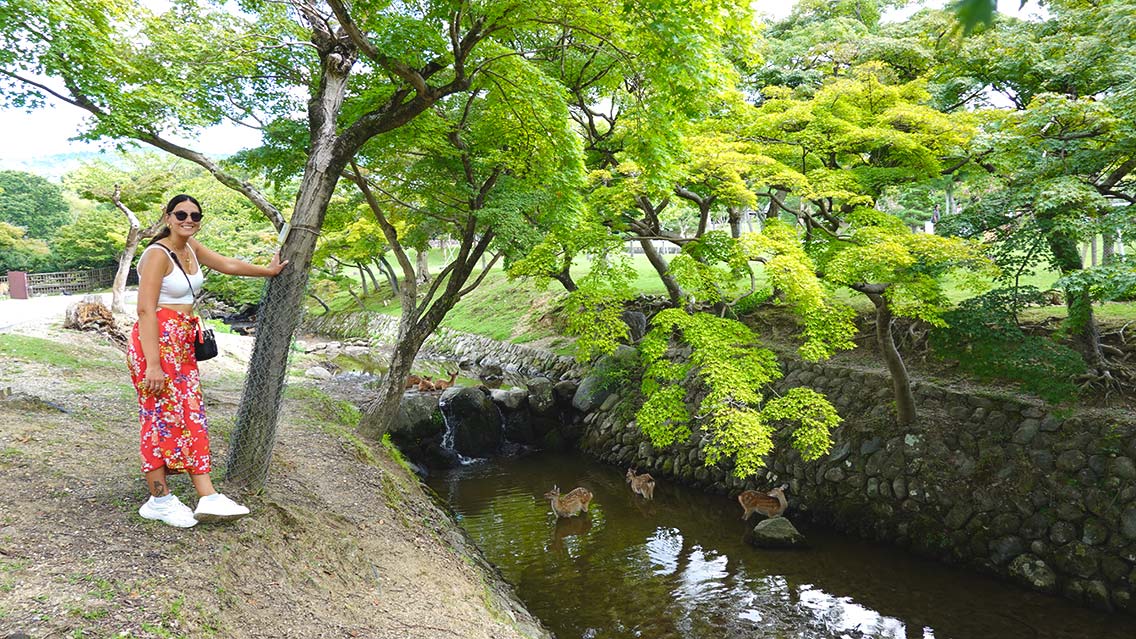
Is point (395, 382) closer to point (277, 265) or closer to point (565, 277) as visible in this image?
point (565, 277)

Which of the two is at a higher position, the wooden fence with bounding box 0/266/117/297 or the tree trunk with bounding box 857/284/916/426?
the wooden fence with bounding box 0/266/117/297

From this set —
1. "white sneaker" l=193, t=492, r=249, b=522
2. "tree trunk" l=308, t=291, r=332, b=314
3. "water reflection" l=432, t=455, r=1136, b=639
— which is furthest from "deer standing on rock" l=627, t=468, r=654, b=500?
"tree trunk" l=308, t=291, r=332, b=314

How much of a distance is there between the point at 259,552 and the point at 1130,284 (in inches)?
326

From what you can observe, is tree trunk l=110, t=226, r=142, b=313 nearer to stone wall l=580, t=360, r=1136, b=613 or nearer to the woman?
the woman

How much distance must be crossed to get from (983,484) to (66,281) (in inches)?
1723

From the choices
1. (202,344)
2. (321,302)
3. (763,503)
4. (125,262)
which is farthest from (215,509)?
(321,302)

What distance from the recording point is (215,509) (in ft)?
13.1

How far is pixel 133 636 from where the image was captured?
287cm

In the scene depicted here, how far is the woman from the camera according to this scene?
373 cm

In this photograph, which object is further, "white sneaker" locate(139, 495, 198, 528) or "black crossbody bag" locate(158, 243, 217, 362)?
"black crossbody bag" locate(158, 243, 217, 362)

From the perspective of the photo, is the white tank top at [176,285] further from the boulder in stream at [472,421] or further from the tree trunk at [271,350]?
the boulder in stream at [472,421]

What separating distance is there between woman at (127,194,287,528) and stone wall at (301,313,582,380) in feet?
41.7

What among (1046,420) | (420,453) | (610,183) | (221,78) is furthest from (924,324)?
(221,78)

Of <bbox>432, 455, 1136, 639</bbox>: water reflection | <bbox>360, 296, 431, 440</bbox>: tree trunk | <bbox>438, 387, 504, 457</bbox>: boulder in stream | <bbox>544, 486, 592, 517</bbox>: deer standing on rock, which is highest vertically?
<bbox>360, 296, 431, 440</bbox>: tree trunk
